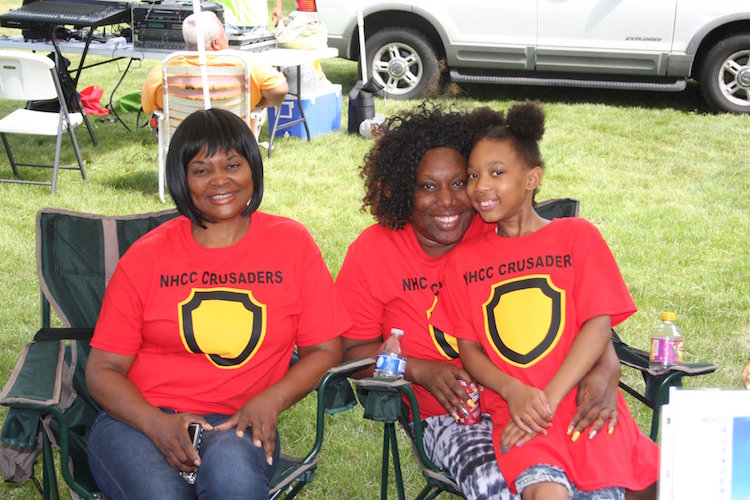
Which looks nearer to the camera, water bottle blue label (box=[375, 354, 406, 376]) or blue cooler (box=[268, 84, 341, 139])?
water bottle blue label (box=[375, 354, 406, 376])

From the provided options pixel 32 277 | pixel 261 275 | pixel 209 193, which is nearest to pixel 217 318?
pixel 261 275

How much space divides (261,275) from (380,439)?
1186 millimetres

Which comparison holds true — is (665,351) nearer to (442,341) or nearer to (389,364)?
(442,341)

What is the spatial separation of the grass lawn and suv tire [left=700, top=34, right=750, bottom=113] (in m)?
0.19

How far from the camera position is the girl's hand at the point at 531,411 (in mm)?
2252

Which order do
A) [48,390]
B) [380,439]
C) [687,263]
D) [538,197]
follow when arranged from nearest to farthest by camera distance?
[48,390] < [380,439] < [687,263] < [538,197]

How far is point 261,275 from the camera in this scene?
2.50m

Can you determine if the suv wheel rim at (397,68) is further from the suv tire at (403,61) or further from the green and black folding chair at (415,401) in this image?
the green and black folding chair at (415,401)

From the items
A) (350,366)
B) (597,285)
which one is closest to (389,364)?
(350,366)

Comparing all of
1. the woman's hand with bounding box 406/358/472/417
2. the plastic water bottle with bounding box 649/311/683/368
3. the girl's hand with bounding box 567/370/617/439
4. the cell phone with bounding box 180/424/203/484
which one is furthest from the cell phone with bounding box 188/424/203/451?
the plastic water bottle with bounding box 649/311/683/368

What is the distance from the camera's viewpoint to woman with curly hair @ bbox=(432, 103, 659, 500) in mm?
2246

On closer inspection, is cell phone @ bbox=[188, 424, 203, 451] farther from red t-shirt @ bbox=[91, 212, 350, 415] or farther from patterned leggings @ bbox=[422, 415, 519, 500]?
patterned leggings @ bbox=[422, 415, 519, 500]

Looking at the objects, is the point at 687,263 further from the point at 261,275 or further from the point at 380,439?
the point at 261,275

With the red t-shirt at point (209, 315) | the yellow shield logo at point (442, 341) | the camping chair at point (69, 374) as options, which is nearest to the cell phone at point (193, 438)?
the red t-shirt at point (209, 315)
